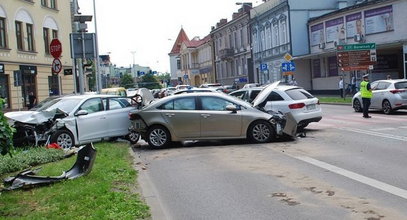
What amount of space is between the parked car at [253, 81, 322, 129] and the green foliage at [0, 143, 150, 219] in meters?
7.27

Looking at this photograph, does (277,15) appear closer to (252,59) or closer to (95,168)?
(252,59)

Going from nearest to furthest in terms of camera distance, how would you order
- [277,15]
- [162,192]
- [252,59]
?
[162,192]
[277,15]
[252,59]

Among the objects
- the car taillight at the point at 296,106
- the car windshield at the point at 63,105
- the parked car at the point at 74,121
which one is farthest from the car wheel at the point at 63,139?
the car taillight at the point at 296,106

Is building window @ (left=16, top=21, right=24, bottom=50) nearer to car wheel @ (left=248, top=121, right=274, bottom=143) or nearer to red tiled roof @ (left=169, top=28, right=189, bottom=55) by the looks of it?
car wheel @ (left=248, top=121, right=274, bottom=143)

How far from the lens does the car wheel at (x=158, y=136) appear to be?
44.7 ft

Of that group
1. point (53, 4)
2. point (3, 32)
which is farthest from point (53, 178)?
point (53, 4)

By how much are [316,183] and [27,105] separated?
87.9ft

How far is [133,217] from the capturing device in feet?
20.1

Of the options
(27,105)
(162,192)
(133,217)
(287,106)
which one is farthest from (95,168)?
(27,105)

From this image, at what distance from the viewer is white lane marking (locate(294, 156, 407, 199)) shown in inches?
292

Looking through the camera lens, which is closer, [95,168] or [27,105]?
[95,168]

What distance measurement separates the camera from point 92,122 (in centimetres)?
1426

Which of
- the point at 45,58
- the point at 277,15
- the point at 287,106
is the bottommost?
the point at 287,106

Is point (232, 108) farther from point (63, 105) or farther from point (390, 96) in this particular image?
point (390, 96)
